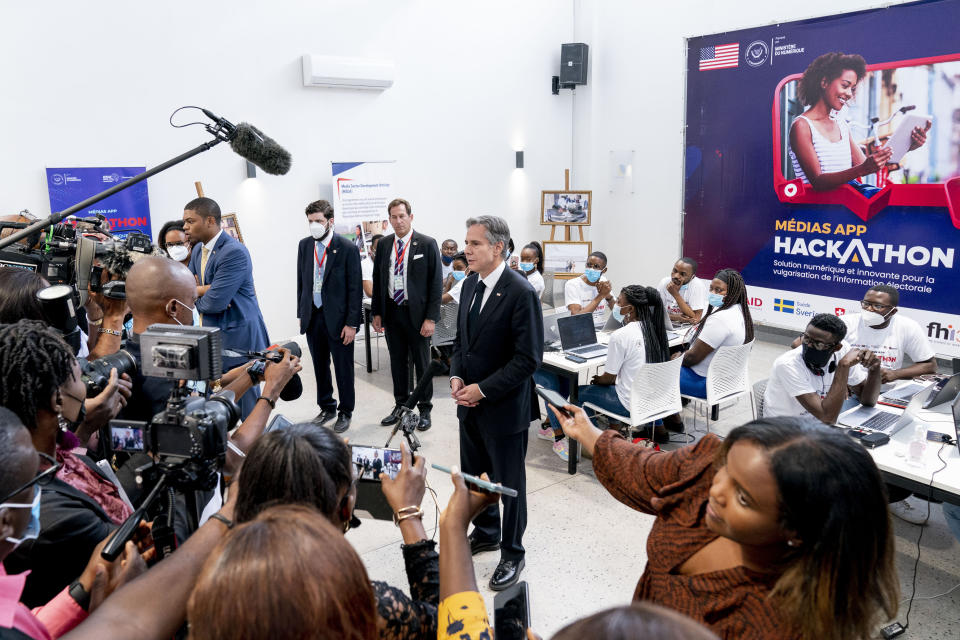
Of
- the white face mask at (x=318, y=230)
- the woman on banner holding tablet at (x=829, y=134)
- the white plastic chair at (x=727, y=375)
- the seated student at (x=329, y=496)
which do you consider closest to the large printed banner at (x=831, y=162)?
the woman on banner holding tablet at (x=829, y=134)

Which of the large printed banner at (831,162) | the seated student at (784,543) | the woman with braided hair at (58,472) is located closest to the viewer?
the seated student at (784,543)

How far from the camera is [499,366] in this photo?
3164 millimetres

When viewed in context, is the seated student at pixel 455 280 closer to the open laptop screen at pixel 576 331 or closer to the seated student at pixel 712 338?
the open laptop screen at pixel 576 331

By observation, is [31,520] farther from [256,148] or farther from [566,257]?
[566,257]

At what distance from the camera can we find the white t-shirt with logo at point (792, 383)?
3516 millimetres

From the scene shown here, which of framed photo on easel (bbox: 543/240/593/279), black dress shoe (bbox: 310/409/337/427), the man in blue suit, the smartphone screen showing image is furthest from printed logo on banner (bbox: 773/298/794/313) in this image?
the smartphone screen showing image

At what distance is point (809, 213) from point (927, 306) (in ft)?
4.95

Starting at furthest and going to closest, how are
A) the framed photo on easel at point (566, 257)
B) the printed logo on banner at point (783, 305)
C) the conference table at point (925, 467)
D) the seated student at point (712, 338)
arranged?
the framed photo on easel at point (566, 257), the printed logo on banner at point (783, 305), the seated student at point (712, 338), the conference table at point (925, 467)

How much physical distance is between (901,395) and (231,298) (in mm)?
4110

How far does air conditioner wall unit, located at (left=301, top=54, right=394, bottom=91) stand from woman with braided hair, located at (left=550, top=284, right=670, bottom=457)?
183 inches

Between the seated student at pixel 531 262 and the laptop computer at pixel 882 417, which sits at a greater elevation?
the seated student at pixel 531 262

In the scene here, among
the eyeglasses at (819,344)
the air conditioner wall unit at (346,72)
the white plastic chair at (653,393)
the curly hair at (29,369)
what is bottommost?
the white plastic chair at (653,393)

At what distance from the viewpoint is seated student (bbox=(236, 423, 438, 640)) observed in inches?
48.7

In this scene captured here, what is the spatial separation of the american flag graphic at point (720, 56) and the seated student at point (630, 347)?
4748mm
